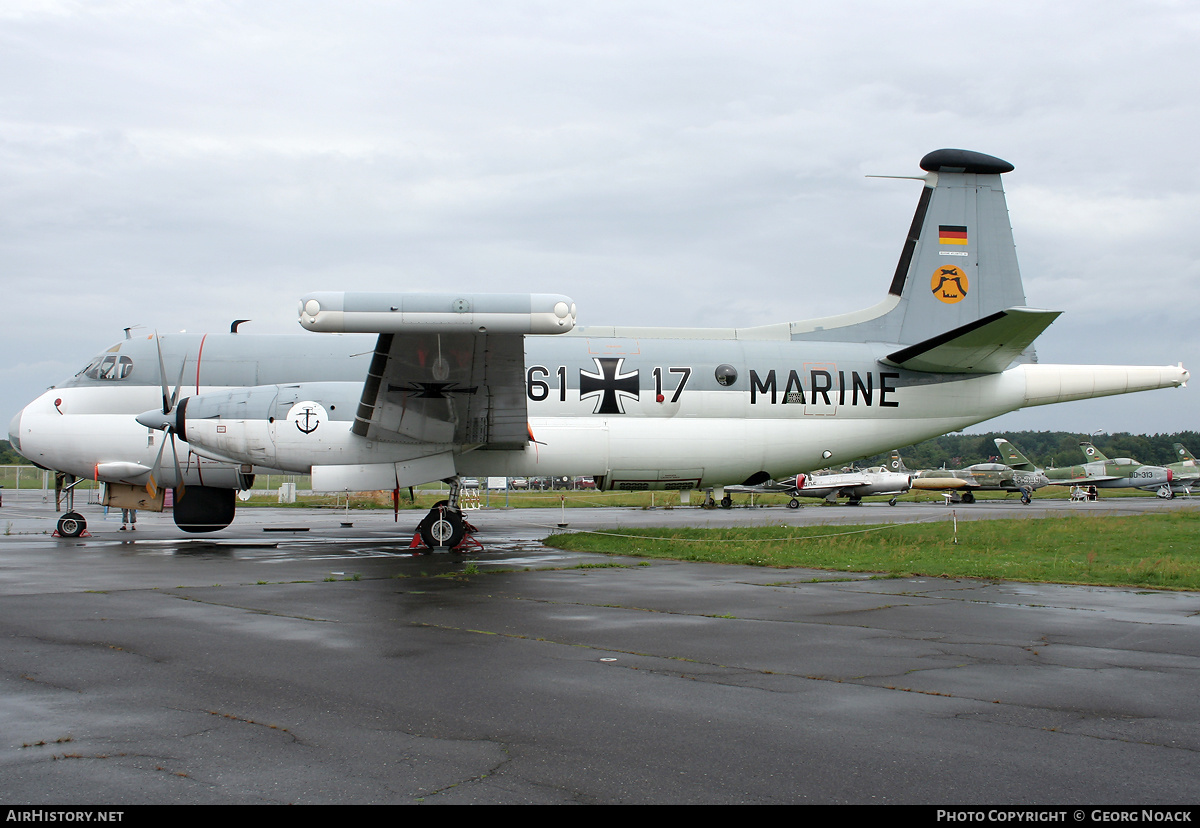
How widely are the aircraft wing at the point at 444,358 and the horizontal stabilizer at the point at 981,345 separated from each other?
876 cm

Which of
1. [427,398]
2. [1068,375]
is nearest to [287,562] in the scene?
[427,398]

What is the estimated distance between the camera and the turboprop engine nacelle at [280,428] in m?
14.7

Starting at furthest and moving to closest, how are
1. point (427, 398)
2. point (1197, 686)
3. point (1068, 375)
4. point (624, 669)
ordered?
point (1068, 375) → point (427, 398) → point (624, 669) → point (1197, 686)

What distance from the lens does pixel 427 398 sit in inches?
568

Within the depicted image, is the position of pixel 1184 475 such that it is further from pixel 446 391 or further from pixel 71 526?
pixel 71 526

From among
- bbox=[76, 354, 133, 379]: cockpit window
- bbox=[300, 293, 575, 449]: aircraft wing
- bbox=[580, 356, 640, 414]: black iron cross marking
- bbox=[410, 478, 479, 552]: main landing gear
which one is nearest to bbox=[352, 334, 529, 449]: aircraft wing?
bbox=[300, 293, 575, 449]: aircraft wing

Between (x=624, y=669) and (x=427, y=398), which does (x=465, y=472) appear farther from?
(x=624, y=669)

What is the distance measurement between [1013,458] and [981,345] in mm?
36903

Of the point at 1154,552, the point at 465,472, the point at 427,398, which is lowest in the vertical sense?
the point at 1154,552

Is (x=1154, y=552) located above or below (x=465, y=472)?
below

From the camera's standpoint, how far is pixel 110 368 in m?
17.2

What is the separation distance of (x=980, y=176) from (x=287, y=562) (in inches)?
681

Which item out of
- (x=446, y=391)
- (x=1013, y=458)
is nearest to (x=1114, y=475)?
(x=1013, y=458)

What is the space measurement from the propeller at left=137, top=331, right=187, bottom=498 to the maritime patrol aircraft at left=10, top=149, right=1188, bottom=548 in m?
0.06
